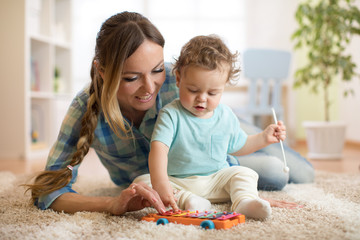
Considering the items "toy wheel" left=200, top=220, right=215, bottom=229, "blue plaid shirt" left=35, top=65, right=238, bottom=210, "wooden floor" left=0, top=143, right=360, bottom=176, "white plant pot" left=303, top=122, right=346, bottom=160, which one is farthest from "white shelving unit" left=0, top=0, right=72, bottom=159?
"toy wheel" left=200, top=220, right=215, bottom=229

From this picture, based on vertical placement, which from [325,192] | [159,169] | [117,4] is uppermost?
[117,4]

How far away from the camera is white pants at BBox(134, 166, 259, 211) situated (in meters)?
1.14

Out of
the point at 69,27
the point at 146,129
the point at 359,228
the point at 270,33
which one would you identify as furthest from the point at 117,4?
the point at 359,228

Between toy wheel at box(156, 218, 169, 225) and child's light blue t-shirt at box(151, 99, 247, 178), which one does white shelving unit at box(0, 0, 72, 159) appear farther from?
toy wheel at box(156, 218, 169, 225)

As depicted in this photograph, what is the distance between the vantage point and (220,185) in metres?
1.23

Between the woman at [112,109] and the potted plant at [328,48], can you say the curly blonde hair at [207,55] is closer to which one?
the woman at [112,109]

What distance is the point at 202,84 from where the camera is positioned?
1140mm

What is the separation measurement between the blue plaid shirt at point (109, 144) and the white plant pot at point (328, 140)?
5.69 ft

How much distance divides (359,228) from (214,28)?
3789mm

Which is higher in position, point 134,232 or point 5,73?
point 5,73

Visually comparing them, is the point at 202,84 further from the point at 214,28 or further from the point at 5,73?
the point at 214,28

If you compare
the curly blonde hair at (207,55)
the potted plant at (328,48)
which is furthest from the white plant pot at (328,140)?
the curly blonde hair at (207,55)

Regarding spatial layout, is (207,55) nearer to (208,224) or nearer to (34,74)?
(208,224)

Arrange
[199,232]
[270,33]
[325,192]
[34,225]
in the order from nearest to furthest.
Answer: [199,232], [34,225], [325,192], [270,33]
